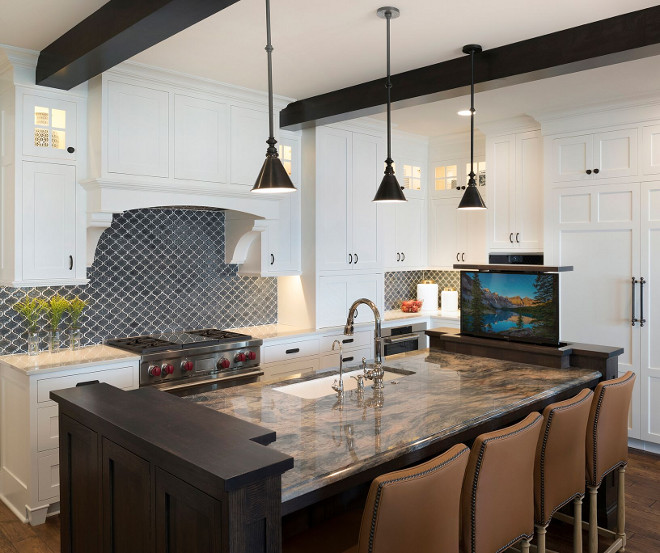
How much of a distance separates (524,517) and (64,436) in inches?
74.1

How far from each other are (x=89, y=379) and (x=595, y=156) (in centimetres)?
423

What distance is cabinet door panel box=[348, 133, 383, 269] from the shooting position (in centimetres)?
527

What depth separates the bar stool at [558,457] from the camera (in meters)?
2.46

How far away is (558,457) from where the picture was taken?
2.51 metres

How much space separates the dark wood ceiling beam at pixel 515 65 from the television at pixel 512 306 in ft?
3.98

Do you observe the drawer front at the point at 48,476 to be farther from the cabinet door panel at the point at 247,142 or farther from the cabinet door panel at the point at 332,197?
the cabinet door panel at the point at 332,197

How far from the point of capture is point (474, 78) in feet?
11.7

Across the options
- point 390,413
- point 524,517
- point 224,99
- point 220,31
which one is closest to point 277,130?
point 224,99

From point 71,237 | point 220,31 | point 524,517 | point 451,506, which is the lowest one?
point 524,517

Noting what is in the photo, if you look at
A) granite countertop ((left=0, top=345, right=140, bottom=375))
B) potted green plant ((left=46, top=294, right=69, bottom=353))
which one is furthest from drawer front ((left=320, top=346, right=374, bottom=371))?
potted green plant ((left=46, top=294, right=69, bottom=353))

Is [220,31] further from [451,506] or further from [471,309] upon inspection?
[451,506]

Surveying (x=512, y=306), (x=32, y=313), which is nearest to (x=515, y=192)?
(x=512, y=306)

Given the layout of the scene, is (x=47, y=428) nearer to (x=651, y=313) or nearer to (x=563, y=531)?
(x=563, y=531)

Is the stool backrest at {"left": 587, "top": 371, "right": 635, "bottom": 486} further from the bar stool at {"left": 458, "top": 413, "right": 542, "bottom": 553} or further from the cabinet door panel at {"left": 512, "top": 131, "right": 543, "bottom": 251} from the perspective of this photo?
the cabinet door panel at {"left": 512, "top": 131, "right": 543, "bottom": 251}
